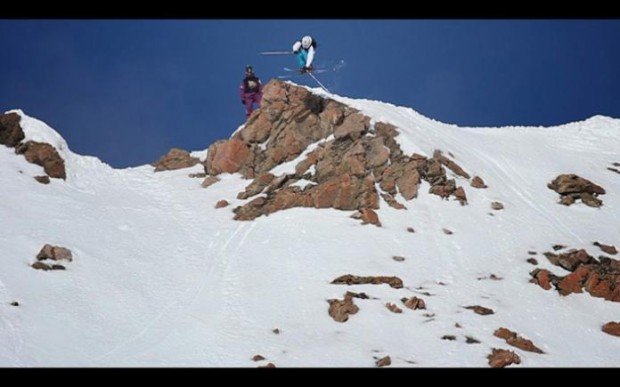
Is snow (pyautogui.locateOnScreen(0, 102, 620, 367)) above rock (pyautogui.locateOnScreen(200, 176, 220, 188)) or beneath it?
beneath

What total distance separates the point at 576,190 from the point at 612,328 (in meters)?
12.9

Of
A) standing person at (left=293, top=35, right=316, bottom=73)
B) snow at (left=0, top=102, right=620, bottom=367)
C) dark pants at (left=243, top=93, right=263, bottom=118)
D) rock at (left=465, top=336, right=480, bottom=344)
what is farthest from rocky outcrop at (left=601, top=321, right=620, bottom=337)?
dark pants at (left=243, top=93, right=263, bottom=118)

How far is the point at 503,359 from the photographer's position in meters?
20.7

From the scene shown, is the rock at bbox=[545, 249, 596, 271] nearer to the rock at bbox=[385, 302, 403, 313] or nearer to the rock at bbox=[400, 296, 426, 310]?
the rock at bbox=[400, 296, 426, 310]

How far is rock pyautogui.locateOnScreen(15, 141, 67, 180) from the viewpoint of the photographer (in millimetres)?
34125

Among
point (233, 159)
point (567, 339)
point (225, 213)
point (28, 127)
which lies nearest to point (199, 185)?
point (233, 159)

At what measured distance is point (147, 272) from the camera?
26.9 m

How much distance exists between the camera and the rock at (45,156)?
34125mm

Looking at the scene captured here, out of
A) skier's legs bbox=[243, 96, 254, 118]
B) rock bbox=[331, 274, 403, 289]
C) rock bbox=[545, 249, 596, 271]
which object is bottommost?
rock bbox=[331, 274, 403, 289]

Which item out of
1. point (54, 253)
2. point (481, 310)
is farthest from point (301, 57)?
point (481, 310)

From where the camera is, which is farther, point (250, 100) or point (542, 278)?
point (250, 100)

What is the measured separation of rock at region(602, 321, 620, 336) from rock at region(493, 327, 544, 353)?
11.3 ft

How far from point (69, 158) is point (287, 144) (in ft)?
36.8

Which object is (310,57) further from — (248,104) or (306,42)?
(248,104)
